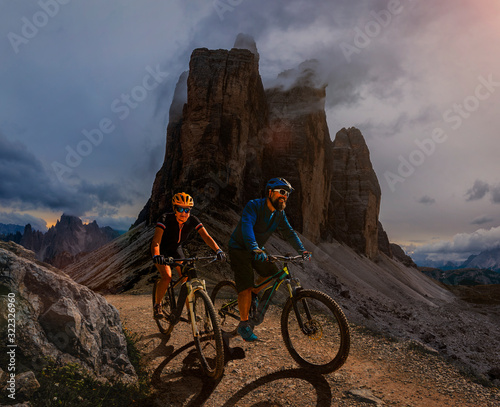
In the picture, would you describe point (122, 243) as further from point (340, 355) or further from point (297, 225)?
point (340, 355)

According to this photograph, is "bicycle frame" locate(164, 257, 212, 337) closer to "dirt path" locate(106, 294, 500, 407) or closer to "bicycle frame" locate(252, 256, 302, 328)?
"dirt path" locate(106, 294, 500, 407)

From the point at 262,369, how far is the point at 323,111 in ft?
260

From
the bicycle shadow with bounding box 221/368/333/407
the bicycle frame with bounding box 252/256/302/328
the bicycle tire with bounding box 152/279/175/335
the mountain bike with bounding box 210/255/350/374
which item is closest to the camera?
the bicycle shadow with bounding box 221/368/333/407

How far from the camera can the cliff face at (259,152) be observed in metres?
46.6

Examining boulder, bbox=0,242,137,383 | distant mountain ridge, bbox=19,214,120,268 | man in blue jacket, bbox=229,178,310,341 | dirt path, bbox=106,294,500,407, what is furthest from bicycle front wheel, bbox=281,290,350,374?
distant mountain ridge, bbox=19,214,120,268

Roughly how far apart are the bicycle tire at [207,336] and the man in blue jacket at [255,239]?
0.65 meters

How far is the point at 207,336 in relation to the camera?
15.7 ft

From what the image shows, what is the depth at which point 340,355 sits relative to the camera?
14.8 feet

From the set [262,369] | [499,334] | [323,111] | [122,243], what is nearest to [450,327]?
[499,334]

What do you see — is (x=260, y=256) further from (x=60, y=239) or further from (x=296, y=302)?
(x=60, y=239)

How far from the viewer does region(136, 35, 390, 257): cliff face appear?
153ft

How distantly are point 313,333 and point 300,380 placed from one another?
2.56 ft

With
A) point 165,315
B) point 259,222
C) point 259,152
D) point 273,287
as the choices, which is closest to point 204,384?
point 273,287

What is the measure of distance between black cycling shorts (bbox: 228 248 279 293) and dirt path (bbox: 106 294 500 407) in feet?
4.01
